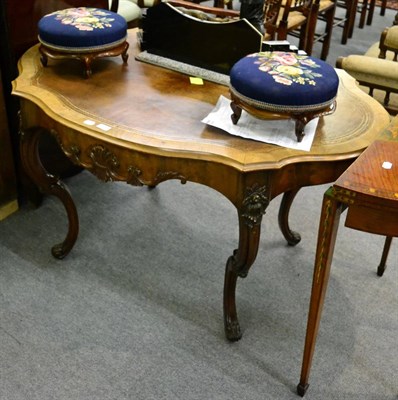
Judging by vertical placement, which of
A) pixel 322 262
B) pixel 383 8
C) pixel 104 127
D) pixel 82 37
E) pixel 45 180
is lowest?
pixel 383 8

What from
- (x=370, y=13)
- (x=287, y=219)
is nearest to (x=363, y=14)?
Result: (x=370, y=13)

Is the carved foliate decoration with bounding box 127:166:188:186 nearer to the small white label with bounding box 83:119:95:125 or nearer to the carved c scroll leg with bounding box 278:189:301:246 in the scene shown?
the small white label with bounding box 83:119:95:125

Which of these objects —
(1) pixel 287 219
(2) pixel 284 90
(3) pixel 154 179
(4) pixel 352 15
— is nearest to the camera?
(2) pixel 284 90

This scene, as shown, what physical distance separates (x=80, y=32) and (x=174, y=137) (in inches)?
18.7

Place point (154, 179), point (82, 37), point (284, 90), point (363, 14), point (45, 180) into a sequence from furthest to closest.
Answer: point (363, 14)
point (45, 180)
point (82, 37)
point (154, 179)
point (284, 90)

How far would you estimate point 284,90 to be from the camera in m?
1.30

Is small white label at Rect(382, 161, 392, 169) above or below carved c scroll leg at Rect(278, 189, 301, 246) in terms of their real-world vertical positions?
above

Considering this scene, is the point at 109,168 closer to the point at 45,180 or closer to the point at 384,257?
the point at 45,180

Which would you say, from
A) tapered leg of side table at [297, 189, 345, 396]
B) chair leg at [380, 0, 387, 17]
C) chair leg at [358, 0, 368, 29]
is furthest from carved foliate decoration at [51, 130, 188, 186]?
chair leg at [380, 0, 387, 17]

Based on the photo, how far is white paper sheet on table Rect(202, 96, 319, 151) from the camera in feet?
4.48

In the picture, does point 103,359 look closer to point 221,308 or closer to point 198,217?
point 221,308

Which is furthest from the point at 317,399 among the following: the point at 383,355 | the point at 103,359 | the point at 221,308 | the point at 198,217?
the point at 198,217

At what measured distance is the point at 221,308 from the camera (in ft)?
5.80

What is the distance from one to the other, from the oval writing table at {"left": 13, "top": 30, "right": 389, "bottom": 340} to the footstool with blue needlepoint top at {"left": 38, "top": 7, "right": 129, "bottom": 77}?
→ 0.07m
